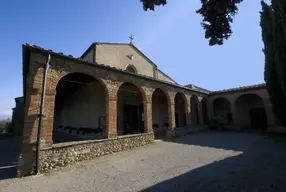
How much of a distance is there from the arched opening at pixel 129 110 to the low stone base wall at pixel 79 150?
11.7ft

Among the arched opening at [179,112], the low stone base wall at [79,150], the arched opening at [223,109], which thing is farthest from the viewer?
the arched opening at [223,109]

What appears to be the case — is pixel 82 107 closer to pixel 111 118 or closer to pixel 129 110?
pixel 129 110

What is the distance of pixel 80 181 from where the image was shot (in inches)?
183

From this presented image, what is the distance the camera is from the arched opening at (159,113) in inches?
572

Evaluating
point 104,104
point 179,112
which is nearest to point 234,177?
point 104,104

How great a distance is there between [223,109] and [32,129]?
18571 mm

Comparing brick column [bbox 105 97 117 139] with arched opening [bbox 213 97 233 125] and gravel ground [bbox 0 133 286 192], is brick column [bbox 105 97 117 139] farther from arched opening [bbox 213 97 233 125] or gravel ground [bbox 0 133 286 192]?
arched opening [bbox 213 97 233 125]

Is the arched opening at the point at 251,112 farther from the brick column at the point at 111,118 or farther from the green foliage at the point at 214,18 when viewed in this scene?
the green foliage at the point at 214,18

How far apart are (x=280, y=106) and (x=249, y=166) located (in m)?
8.02

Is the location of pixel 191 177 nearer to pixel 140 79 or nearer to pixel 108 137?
pixel 108 137

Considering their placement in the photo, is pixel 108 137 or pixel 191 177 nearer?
pixel 191 177

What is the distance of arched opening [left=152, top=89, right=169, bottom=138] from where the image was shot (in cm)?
1452

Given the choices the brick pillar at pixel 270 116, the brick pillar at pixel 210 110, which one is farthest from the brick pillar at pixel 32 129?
the brick pillar at pixel 270 116

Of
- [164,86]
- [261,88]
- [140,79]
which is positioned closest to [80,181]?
[140,79]
